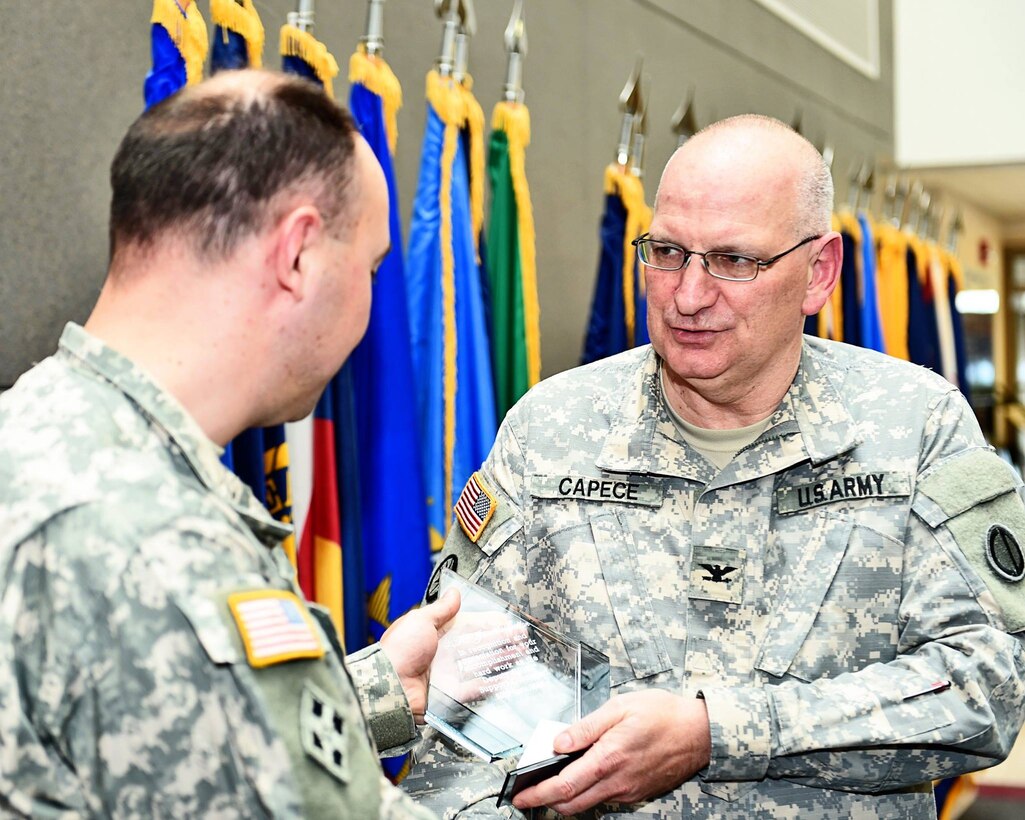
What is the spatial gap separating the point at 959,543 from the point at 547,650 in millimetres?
620

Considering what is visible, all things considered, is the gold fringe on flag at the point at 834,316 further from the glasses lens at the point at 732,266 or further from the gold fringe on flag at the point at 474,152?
the glasses lens at the point at 732,266

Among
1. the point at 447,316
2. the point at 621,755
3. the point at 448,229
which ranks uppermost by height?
the point at 448,229

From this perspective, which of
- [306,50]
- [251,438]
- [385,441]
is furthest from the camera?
[385,441]

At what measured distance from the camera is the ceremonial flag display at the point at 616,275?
11.9ft

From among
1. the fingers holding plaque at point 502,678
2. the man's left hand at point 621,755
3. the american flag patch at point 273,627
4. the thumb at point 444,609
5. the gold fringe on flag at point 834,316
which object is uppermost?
the gold fringe on flag at point 834,316

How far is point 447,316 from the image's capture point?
→ 9.58 ft

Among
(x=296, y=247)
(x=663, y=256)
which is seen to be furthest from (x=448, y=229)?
(x=296, y=247)

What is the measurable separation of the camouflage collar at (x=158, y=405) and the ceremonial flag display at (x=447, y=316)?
183 cm

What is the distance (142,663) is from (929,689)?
45.2 inches

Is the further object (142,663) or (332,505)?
(332,505)

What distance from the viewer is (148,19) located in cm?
249

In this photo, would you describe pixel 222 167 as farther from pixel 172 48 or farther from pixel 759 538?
pixel 172 48

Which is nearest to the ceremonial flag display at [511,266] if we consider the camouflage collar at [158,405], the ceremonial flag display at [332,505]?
the ceremonial flag display at [332,505]

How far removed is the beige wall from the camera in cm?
222
